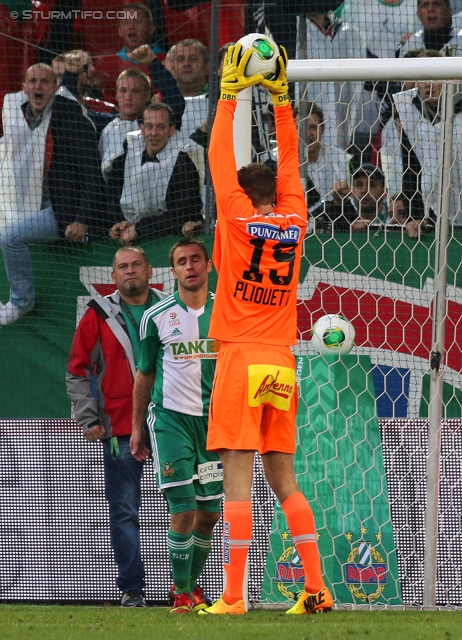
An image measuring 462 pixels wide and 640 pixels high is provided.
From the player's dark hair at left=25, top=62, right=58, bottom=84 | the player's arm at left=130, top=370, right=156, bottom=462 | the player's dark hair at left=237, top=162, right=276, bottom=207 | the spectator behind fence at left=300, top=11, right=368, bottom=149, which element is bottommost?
the player's arm at left=130, top=370, right=156, bottom=462

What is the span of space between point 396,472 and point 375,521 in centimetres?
48

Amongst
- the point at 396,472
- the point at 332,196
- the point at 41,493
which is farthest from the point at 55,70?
the point at 396,472

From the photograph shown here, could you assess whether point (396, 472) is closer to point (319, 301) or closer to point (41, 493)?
point (319, 301)

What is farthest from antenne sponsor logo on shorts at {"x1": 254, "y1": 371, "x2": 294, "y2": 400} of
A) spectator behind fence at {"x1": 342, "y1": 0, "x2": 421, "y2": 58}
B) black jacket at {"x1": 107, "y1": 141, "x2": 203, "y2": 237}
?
spectator behind fence at {"x1": 342, "y1": 0, "x2": 421, "y2": 58}

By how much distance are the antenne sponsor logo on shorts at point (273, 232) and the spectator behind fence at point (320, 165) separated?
1.96 meters

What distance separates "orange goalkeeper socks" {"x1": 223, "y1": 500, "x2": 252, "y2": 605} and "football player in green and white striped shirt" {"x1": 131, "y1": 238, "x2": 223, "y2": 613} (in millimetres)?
792

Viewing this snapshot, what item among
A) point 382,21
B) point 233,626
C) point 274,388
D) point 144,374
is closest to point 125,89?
point 382,21

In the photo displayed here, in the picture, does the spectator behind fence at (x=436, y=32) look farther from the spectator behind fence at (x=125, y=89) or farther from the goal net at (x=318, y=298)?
the spectator behind fence at (x=125, y=89)

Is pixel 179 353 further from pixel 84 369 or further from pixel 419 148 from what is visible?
pixel 419 148

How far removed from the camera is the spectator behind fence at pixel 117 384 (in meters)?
5.87

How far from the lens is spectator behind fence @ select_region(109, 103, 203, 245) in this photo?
736 cm

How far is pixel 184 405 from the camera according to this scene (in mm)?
Result: 5062

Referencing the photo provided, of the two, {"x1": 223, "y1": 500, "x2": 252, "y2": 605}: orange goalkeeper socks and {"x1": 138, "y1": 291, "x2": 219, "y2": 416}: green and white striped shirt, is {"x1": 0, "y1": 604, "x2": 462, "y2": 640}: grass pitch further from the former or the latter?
{"x1": 138, "y1": 291, "x2": 219, "y2": 416}: green and white striped shirt

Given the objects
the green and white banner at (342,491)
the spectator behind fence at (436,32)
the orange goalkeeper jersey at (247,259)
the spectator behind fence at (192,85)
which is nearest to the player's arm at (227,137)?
the orange goalkeeper jersey at (247,259)
